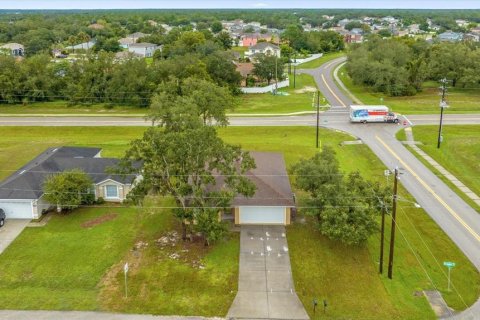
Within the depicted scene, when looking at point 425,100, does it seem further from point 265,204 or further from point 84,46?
point 84,46

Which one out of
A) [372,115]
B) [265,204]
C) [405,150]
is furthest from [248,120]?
[265,204]

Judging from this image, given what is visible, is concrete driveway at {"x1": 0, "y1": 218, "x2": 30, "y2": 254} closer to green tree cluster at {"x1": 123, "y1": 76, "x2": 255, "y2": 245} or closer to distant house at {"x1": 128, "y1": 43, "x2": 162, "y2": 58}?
green tree cluster at {"x1": 123, "y1": 76, "x2": 255, "y2": 245}

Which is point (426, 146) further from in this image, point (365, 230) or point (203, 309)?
point (203, 309)

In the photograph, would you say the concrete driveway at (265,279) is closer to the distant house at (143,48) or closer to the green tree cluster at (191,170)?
the green tree cluster at (191,170)

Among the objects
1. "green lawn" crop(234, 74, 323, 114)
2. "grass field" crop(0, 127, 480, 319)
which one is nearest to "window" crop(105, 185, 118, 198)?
"grass field" crop(0, 127, 480, 319)

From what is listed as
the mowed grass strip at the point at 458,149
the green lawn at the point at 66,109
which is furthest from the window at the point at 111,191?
the green lawn at the point at 66,109

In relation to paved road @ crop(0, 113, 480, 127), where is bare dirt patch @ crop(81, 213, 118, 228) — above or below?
below
